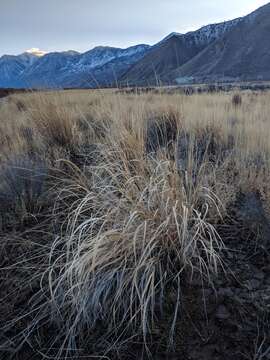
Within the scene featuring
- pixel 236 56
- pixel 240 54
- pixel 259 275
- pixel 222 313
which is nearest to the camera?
pixel 222 313

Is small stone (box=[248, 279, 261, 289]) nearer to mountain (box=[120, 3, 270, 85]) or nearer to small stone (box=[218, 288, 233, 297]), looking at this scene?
small stone (box=[218, 288, 233, 297])

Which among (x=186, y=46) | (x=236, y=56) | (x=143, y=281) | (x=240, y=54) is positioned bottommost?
(x=186, y=46)

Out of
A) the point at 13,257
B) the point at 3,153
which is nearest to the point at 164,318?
the point at 13,257

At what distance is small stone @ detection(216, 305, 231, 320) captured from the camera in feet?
6.34

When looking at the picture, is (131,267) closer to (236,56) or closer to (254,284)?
(254,284)

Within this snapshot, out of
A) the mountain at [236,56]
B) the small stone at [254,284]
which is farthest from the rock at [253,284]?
the mountain at [236,56]

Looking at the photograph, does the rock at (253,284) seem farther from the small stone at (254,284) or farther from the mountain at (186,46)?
the mountain at (186,46)

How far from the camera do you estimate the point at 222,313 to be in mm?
1956

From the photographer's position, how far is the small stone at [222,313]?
1933 mm

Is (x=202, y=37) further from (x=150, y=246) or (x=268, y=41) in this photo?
(x=150, y=246)

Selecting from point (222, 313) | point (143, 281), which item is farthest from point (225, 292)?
point (143, 281)

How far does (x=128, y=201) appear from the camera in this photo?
8.50ft

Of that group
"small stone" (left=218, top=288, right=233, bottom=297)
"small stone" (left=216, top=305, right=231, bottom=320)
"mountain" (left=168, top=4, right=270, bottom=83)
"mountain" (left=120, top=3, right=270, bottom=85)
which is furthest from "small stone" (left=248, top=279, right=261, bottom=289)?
"mountain" (left=168, top=4, right=270, bottom=83)

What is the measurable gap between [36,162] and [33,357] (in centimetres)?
210
